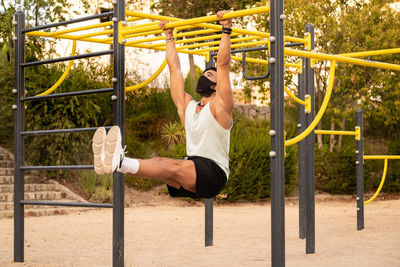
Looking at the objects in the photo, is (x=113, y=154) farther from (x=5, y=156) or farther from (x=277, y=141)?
(x=5, y=156)

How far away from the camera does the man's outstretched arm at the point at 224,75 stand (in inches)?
156

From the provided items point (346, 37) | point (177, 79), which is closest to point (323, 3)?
point (346, 37)

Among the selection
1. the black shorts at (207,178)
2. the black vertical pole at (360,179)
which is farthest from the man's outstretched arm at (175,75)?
the black vertical pole at (360,179)

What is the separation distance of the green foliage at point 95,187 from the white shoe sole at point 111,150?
24.7ft

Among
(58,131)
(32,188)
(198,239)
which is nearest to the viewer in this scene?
(58,131)

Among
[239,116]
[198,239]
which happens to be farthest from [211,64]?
[239,116]

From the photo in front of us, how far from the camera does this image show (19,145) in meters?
5.64

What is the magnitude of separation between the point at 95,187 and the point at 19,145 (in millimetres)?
5851

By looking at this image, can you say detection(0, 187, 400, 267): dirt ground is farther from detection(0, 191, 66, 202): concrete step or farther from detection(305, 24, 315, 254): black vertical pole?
detection(0, 191, 66, 202): concrete step

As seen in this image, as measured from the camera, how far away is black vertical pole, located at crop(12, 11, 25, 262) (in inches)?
217

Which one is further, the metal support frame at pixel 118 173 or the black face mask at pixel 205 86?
the metal support frame at pixel 118 173

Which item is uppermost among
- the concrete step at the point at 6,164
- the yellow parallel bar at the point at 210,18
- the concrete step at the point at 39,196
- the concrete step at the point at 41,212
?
the yellow parallel bar at the point at 210,18

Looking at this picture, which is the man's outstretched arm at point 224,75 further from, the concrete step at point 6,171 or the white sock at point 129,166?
the concrete step at point 6,171

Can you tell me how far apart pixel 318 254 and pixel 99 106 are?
738 cm
